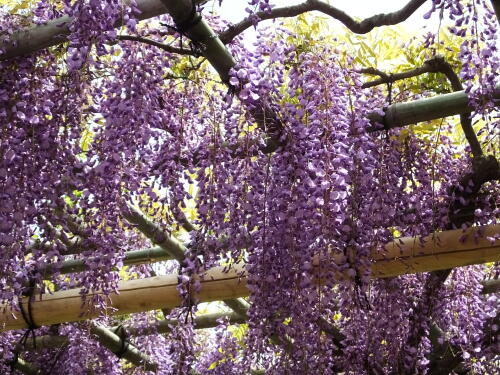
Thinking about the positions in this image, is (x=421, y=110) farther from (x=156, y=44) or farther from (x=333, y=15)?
(x=156, y=44)

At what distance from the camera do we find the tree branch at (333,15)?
2.49 m

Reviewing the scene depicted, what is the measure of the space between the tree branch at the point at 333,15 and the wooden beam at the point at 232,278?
85 cm

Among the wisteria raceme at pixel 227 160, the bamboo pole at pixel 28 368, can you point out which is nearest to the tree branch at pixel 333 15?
the wisteria raceme at pixel 227 160

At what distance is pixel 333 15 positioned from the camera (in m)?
2.70

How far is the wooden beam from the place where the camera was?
9.99 ft

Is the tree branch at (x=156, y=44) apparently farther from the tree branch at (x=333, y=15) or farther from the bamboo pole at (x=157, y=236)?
the bamboo pole at (x=157, y=236)

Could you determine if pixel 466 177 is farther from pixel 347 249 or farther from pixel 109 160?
pixel 109 160

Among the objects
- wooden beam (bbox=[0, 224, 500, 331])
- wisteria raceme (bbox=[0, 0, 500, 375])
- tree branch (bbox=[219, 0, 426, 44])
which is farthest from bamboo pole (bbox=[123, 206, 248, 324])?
tree branch (bbox=[219, 0, 426, 44])

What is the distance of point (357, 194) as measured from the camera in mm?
2812

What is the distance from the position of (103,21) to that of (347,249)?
1165 millimetres

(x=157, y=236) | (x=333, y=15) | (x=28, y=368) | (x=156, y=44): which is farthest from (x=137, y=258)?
(x=333, y=15)

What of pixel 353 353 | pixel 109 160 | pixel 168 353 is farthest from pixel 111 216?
pixel 168 353

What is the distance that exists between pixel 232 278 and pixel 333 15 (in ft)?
3.94

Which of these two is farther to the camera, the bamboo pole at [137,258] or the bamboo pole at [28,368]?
the bamboo pole at [28,368]
